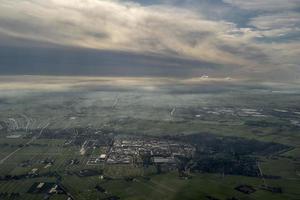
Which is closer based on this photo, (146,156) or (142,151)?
(146,156)

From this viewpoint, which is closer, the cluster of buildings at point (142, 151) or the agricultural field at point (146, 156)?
the agricultural field at point (146, 156)

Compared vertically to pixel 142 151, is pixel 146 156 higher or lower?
lower

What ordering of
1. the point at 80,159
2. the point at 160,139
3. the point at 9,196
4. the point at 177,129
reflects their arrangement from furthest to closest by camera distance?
the point at 177,129
the point at 160,139
the point at 80,159
the point at 9,196

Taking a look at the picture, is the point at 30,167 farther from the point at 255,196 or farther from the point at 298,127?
the point at 298,127

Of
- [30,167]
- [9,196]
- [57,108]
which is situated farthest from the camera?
[57,108]

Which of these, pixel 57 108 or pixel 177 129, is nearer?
pixel 177 129

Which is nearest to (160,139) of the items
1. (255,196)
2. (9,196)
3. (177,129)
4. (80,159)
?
(177,129)

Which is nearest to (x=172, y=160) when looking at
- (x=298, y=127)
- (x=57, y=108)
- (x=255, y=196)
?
(x=255, y=196)

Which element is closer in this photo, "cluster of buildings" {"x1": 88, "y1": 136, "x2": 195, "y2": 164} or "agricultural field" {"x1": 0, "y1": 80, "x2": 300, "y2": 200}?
A: "agricultural field" {"x1": 0, "y1": 80, "x2": 300, "y2": 200}

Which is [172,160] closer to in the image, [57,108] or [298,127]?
[298,127]
